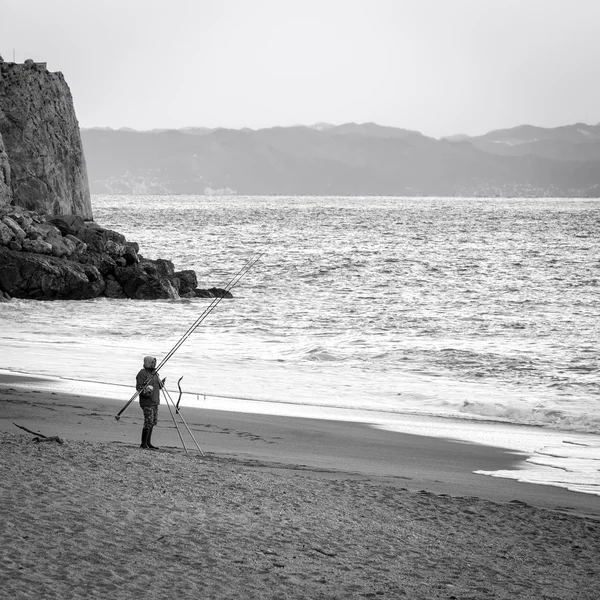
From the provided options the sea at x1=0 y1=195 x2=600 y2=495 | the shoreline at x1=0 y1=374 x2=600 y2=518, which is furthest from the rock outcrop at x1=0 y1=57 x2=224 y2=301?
the shoreline at x1=0 y1=374 x2=600 y2=518

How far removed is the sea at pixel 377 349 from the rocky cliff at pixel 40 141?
8.07 m

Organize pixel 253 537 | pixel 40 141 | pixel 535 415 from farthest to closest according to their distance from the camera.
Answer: pixel 40 141 → pixel 535 415 → pixel 253 537

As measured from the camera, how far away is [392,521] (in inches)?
244

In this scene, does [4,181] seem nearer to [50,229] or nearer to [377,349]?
[50,229]

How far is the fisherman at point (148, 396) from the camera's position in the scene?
7895mm

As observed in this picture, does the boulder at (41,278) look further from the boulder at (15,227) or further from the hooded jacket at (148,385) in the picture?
the hooded jacket at (148,385)

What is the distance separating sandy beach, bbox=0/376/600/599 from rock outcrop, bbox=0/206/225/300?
15.8 m

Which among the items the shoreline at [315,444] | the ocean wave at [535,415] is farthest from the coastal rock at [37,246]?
the ocean wave at [535,415]

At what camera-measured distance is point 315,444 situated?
898 centimetres

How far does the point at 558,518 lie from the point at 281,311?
18935 mm

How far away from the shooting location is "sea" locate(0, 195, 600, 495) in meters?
11.2

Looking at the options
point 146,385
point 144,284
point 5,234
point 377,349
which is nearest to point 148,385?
point 146,385

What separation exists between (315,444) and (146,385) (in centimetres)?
206

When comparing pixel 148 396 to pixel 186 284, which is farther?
pixel 186 284
